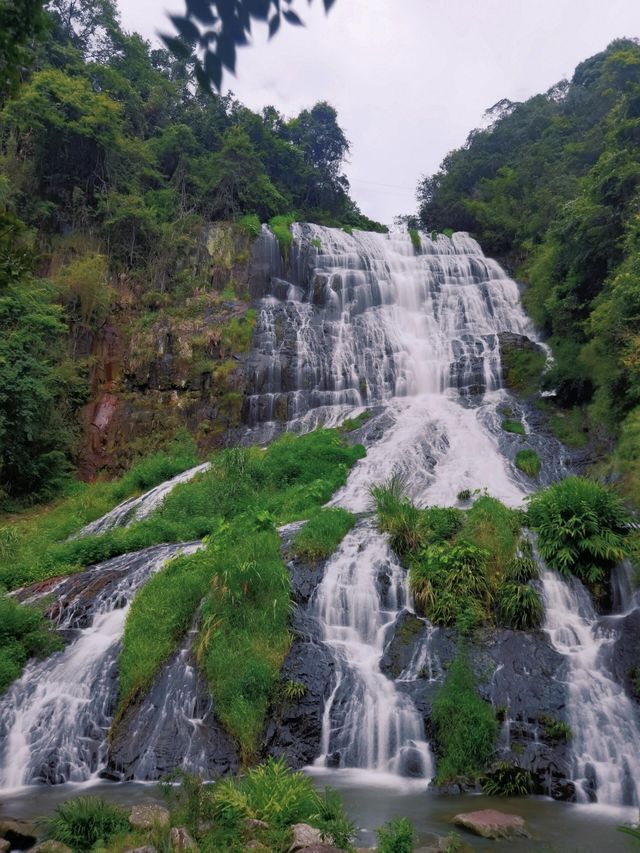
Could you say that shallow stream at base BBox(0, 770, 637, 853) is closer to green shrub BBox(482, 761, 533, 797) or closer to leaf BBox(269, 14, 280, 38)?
green shrub BBox(482, 761, 533, 797)

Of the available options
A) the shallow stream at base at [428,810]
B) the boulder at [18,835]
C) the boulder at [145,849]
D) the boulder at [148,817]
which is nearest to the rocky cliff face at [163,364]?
the shallow stream at base at [428,810]

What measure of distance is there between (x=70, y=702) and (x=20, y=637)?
5.38 feet

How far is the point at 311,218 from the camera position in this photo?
34.6 meters

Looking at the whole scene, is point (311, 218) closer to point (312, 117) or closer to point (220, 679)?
point (312, 117)

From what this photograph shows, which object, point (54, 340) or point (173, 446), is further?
point (54, 340)

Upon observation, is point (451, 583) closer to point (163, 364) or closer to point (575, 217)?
point (575, 217)

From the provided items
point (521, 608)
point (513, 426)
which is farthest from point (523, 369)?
point (521, 608)

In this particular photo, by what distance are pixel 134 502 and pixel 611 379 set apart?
43.0 feet

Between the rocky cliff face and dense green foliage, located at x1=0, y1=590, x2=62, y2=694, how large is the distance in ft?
38.3

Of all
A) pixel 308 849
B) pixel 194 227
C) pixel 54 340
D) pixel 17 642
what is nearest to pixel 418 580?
pixel 308 849

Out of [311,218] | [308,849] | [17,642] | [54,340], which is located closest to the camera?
[308,849]

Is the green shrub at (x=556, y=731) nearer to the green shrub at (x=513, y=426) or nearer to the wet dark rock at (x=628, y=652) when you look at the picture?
the wet dark rock at (x=628, y=652)

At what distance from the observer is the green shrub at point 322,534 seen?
10.8 m

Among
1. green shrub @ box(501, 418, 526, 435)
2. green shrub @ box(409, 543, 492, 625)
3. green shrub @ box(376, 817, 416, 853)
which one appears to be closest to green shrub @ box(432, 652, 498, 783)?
green shrub @ box(409, 543, 492, 625)
